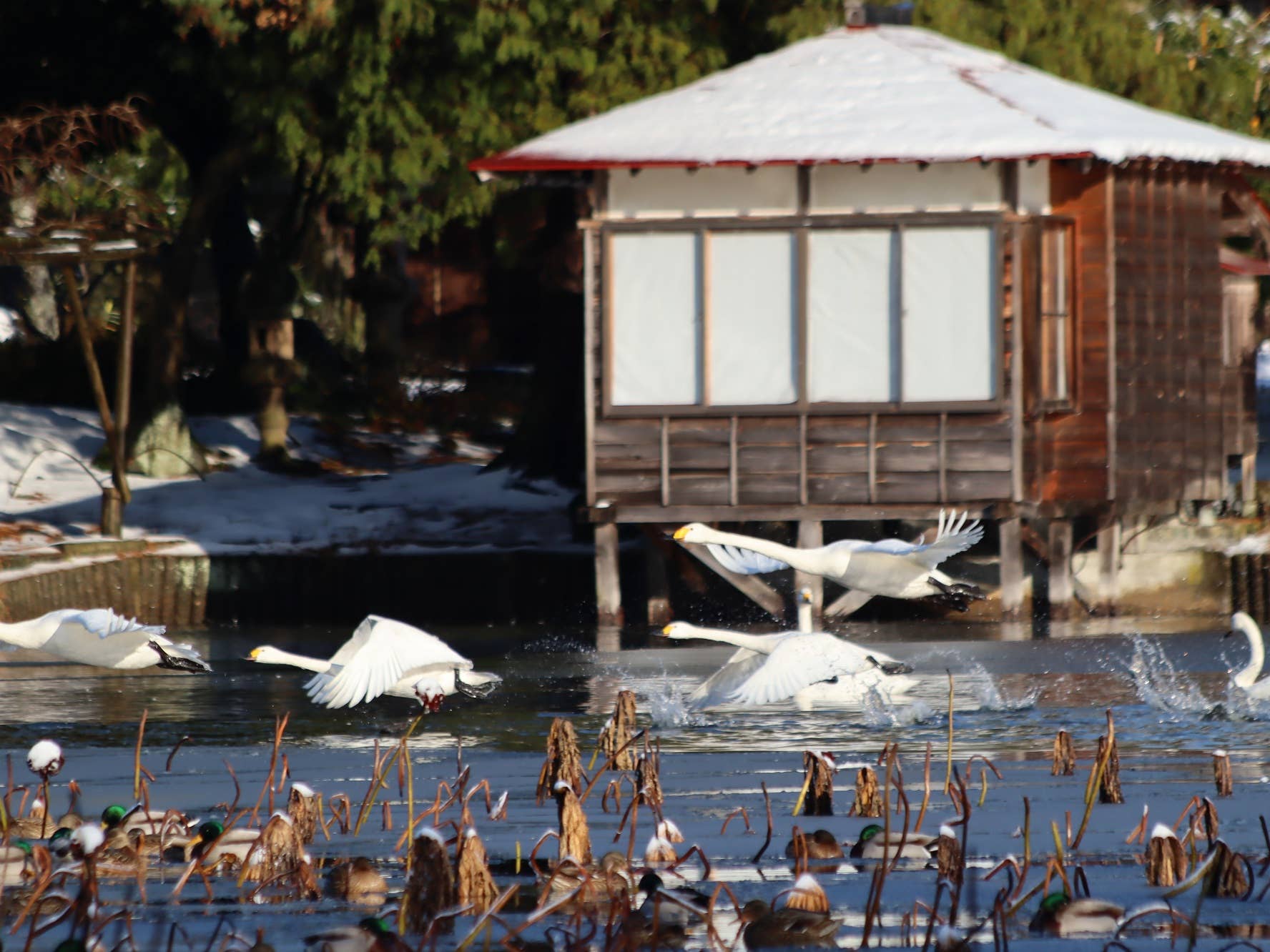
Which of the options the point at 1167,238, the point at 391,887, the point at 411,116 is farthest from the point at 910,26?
the point at 391,887

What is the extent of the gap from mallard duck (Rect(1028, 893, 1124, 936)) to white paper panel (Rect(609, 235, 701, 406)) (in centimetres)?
1278

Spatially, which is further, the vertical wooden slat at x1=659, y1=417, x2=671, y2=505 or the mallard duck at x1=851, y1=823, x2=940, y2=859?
the vertical wooden slat at x1=659, y1=417, x2=671, y2=505

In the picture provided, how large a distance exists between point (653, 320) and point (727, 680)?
8421 millimetres

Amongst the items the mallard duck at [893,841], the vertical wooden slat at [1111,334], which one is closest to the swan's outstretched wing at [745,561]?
the vertical wooden slat at [1111,334]

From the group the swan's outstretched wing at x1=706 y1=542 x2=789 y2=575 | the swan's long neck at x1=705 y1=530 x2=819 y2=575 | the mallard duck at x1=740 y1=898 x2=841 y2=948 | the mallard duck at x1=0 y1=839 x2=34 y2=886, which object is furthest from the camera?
the swan's outstretched wing at x1=706 y1=542 x2=789 y2=575

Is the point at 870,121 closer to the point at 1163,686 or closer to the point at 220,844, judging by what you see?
the point at 1163,686

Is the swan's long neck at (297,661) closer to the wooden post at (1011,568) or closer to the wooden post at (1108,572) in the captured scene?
the wooden post at (1011,568)

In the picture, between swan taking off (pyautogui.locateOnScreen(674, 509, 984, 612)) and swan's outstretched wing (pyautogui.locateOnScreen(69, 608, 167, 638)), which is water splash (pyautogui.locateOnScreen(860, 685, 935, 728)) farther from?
swan's outstretched wing (pyautogui.locateOnScreen(69, 608, 167, 638))

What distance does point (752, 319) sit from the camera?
66.5ft

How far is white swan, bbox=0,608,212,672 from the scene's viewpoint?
532 inches

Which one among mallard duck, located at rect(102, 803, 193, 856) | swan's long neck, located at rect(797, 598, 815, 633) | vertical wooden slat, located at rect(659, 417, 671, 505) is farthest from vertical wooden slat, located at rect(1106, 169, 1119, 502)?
mallard duck, located at rect(102, 803, 193, 856)

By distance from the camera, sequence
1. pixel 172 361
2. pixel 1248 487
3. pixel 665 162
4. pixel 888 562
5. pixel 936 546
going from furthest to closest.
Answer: pixel 172 361, pixel 1248 487, pixel 665 162, pixel 888 562, pixel 936 546

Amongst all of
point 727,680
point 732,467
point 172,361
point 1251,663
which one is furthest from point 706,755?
point 172,361

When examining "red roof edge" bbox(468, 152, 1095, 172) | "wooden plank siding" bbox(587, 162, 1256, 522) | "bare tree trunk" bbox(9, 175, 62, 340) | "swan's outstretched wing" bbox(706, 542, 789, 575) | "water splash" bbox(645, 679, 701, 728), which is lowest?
"water splash" bbox(645, 679, 701, 728)
